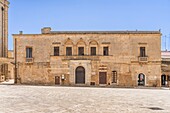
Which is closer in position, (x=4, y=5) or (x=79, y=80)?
(x=79, y=80)

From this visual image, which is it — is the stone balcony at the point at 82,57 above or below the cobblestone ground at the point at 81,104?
above

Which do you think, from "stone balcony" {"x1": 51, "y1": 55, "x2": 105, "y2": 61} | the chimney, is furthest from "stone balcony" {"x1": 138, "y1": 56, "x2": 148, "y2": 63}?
the chimney

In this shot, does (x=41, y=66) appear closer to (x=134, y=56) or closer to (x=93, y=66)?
(x=93, y=66)

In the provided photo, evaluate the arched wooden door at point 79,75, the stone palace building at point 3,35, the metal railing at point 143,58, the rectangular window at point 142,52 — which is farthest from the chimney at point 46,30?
the metal railing at point 143,58

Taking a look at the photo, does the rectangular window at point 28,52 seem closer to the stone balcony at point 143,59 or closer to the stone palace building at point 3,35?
the stone palace building at point 3,35

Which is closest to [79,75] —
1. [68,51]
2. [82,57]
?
[82,57]

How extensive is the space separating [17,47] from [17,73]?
355cm

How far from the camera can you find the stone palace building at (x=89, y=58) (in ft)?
115

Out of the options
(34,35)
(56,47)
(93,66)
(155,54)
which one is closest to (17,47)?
(34,35)

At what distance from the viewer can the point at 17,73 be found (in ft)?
121

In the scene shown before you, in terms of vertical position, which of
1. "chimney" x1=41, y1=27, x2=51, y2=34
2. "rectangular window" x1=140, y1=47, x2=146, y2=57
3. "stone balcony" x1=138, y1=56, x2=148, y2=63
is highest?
"chimney" x1=41, y1=27, x2=51, y2=34

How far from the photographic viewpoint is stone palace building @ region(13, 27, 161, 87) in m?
34.9

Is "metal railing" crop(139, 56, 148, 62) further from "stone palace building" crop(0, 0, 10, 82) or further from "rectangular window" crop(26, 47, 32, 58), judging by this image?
"stone palace building" crop(0, 0, 10, 82)

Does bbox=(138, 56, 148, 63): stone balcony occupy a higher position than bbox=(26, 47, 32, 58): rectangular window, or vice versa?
bbox=(26, 47, 32, 58): rectangular window
